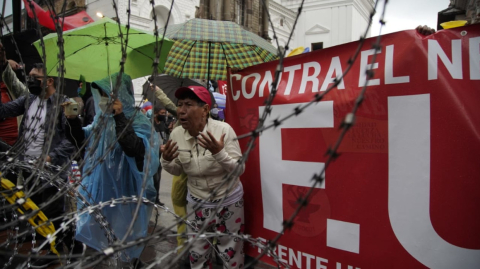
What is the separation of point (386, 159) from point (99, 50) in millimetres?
3462

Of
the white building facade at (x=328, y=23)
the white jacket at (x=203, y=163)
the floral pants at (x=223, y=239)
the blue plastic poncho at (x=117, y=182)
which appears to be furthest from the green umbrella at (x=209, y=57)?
the white building facade at (x=328, y=23)

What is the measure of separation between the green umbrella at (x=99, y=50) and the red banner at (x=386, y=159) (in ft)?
6.40

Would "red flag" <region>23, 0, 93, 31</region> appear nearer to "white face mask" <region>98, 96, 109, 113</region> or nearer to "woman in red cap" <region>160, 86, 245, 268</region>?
"white face mask" <region>98, 96, 109, 113</region>

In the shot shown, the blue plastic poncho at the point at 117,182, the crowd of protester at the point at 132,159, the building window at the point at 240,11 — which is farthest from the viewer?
the building window at the point at 240,11

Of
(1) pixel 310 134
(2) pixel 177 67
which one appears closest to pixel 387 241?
(1) pixel 310 134

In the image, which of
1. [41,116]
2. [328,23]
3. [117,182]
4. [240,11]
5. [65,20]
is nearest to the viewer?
[117,182]

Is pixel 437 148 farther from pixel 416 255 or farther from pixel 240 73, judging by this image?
pixel 240 73

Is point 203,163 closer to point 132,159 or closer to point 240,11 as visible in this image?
point 132,159

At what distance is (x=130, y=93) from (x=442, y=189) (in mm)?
2665

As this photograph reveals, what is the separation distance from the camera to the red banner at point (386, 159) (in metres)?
2.08

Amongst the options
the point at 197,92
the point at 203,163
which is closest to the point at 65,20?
the point at 197,92

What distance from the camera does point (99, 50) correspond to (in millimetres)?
4094

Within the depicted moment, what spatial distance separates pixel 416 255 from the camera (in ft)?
7.17

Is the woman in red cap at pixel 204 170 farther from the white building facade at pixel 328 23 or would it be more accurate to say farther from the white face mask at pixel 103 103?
the white building facade at pixel 328 23
